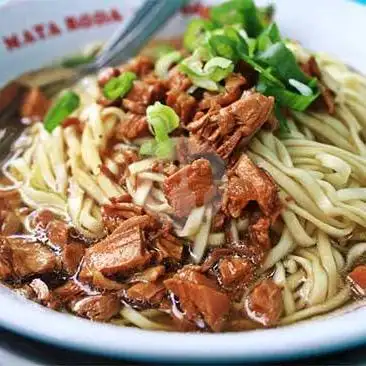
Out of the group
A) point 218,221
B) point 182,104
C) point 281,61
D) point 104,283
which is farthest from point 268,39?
point 104,283

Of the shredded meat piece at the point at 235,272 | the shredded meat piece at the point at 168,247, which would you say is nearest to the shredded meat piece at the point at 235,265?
the shredded meat piece at the point at 235,272

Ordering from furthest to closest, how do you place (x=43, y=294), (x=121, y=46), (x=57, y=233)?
(x=121, y=46), (x=57, y=233), (x=43, y=294)

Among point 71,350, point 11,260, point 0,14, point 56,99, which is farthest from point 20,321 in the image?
point 0,14

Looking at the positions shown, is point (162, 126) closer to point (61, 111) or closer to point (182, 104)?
point (182, 104)

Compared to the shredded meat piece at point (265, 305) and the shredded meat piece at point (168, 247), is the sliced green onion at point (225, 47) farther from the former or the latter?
the shredded meat piece at point (265, 305)

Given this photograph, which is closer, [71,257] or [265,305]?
[265,305]

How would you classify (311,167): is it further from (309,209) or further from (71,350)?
(71,350)
